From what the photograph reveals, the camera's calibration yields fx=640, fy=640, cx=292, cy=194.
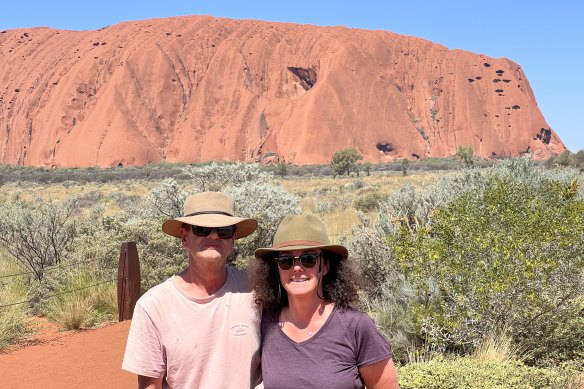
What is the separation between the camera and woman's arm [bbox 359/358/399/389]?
251 centimetres

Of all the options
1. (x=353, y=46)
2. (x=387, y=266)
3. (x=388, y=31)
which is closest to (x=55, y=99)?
(x=353, y=46)

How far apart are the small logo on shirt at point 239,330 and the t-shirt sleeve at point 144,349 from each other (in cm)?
31

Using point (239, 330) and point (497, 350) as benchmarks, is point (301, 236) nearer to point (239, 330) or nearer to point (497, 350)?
point (239, 330)

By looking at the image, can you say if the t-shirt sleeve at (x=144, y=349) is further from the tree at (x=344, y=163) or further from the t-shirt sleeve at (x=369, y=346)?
the tree at (x=344, y=163)

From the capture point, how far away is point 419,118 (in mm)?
93312

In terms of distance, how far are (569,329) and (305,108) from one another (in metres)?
79.2

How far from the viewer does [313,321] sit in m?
2.59

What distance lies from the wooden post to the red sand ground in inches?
12.6

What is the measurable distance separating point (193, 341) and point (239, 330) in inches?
7.6

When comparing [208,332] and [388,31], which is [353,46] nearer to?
[388,31]

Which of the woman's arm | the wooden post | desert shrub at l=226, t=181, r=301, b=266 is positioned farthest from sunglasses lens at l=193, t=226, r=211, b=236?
desert shrub at l=226, t=181, r=301, b=266

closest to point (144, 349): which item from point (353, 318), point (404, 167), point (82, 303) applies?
point (353, 318)

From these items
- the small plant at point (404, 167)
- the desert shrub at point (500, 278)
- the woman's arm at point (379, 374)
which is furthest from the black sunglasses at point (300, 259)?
the small plant at point (404, 167)

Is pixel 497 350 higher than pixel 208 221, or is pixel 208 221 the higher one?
pixel 208 221
